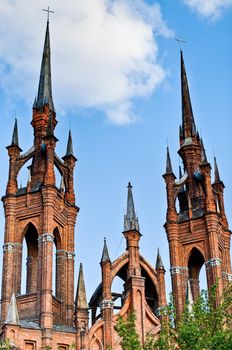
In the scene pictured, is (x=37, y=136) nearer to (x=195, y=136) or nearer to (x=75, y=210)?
Answer: (x=75, y=210)

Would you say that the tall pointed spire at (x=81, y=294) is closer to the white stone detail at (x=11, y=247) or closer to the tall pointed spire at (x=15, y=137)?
the white stone detail at (x=11, y=247)

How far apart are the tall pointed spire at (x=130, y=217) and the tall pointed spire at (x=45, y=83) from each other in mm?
8577

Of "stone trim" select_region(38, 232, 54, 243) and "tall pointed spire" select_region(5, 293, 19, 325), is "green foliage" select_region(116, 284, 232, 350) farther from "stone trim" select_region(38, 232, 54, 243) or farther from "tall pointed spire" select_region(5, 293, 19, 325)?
"stone trim" select_region(38, 232, 54, 243)

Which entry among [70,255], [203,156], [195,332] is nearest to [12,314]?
[70,255]

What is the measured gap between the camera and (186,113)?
5016 cm

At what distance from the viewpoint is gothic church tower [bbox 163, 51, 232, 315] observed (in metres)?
42.9

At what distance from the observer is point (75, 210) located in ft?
142

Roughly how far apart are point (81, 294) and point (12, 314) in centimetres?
405

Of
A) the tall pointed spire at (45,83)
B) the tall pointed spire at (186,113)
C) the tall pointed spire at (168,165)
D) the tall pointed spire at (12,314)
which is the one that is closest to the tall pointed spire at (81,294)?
the tall pointed spire at (12,314)

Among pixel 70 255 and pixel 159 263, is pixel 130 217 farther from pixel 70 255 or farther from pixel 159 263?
pixel 70 255

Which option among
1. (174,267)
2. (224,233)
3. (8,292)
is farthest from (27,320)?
(224,233)

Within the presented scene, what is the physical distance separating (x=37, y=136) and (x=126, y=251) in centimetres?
950

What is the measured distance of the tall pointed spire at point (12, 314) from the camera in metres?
35.5

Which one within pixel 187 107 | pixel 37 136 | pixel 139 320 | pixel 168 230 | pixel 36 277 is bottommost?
pixel 139 320
